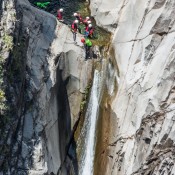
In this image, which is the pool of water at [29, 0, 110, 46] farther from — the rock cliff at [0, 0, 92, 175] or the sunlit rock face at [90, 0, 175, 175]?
the rock cliff at [0, 0, 92, 175]

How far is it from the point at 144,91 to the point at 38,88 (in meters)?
5.85

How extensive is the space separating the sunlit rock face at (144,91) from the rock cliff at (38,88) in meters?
2.70

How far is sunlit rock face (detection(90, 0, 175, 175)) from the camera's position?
87.4 ft

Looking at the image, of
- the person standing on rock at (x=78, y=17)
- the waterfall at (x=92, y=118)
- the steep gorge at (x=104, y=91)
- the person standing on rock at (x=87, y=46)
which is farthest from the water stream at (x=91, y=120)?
the person standing on rock at (x=78, y=17)

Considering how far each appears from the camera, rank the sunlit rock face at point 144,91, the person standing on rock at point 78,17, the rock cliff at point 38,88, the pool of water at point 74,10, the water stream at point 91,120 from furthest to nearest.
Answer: the pool of water at point 74,10, the person standing on rock at point 78,17, the water stream at point 91,120, the sunlit rock face at point 144,91, the rock cliff at point 38,88

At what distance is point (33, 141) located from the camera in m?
27.4

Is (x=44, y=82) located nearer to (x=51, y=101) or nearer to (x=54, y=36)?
(x=51, y=101)

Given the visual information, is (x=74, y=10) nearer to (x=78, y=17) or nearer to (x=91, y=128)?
(x=78, y=17)

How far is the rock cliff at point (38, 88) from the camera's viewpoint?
26516 mm

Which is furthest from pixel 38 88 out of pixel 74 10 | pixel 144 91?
pixel 74 10

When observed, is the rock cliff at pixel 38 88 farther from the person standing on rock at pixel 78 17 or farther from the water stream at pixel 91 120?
the person standing on rock at pixel 78 17

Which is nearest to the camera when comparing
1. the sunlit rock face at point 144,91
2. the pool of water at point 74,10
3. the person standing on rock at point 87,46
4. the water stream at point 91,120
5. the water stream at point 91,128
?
the sunlit rock face at point 144,91

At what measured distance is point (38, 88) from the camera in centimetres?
Answer: 2831

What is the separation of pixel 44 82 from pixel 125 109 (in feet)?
16.4
